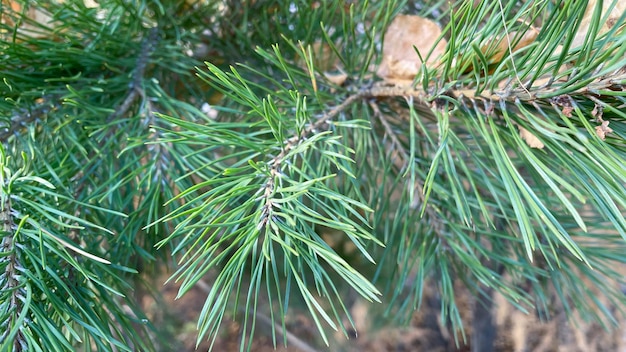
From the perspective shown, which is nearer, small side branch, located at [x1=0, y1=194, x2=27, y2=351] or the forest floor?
small side branch, located at [x1=0, y1=194, x2=27, y2=351]

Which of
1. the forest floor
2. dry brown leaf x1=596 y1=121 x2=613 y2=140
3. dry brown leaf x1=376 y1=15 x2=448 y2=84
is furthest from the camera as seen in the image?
the forest floor

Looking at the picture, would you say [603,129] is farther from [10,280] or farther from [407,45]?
[10,280]

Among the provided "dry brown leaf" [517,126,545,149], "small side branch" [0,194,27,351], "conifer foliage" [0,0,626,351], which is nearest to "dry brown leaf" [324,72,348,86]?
"conifer foliage" [0,0,626,351]

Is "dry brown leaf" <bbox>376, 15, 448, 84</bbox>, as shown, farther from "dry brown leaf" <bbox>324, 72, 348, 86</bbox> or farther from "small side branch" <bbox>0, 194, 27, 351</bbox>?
"small side branch" <bbox>0, 194, 27, 351</bbox>

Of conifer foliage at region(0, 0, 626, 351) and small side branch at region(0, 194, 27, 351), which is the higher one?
conifer foliage at region(0, 0, 626, 351)

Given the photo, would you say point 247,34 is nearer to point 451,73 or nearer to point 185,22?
point 185,22

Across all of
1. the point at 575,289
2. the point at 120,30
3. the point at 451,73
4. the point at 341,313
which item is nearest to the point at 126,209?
the point at 120,30

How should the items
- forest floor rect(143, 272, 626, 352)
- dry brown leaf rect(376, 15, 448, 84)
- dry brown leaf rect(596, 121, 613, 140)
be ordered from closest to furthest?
dry brown leaf rect(596, 121, 613, 140), dry brown leaf rect(376, 15, 448, 84), forest floor rect(143, 272, 626, 352)

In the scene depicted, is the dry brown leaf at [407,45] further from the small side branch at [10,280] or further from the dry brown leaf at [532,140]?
the small side branch at [10,280]
